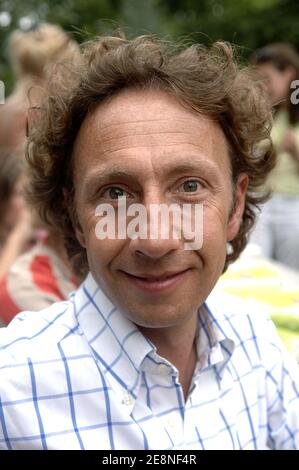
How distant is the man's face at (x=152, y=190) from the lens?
3.66ft

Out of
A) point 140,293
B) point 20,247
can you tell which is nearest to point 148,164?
point 140,293

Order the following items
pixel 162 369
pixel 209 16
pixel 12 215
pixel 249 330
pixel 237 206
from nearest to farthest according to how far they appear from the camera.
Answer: pixel 162 369
pixel 237 206
pixel 249 330
pixel 12 215
pixel 209 16

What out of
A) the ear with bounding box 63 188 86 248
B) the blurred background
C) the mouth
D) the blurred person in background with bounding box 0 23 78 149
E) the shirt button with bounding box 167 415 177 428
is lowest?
the shirt button with bounding box 167 415 177 428

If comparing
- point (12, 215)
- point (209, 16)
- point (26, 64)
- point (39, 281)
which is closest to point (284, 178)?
point (26, 64)

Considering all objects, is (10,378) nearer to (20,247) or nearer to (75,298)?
(75,298)

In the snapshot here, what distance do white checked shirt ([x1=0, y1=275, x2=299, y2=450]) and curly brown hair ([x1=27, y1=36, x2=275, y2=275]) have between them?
306 millimetres

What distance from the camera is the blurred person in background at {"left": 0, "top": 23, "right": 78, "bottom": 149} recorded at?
343 cm

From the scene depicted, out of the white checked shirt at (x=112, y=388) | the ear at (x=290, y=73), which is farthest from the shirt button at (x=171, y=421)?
the ear at (x=290, y=73)

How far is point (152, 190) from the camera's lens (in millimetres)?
1111

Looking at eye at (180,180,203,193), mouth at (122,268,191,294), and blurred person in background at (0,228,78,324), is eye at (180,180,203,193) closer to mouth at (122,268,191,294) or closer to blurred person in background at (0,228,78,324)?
mouth at (122,268,191,294)

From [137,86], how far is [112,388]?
61cm

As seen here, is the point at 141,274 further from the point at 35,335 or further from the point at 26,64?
the point at 26,64

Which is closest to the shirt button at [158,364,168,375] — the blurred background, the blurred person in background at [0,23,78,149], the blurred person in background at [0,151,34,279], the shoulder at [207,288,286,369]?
the shoulder at [207,288,286,369]

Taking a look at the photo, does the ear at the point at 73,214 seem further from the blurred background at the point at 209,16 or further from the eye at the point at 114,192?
the blurred background at the point at 209,16
